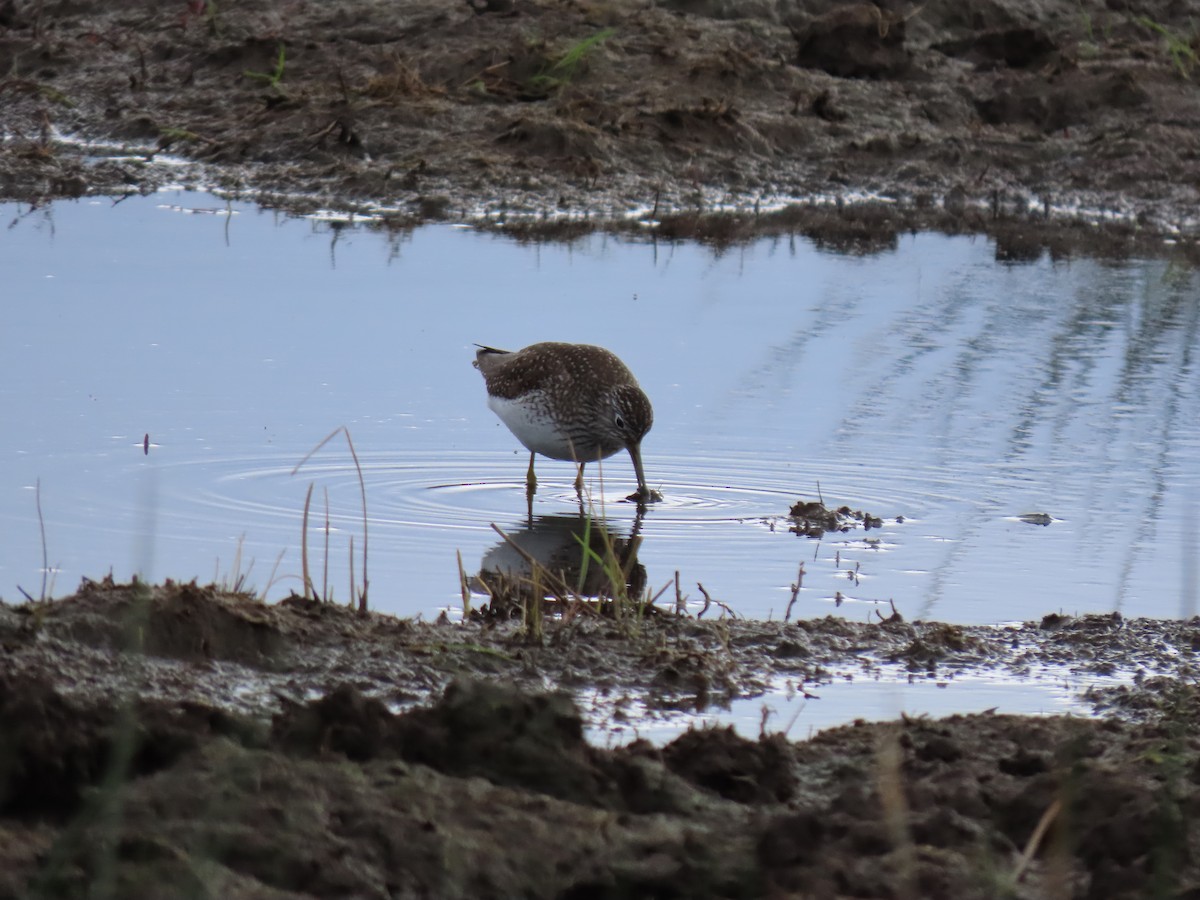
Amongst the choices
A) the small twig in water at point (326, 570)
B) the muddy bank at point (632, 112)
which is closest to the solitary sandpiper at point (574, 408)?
the small twig in water at point (326, 570)

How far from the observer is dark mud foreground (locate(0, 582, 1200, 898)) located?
3.10m

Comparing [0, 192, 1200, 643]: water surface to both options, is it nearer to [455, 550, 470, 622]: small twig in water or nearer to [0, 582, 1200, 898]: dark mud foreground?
[455, 550, 470, 622]: small twig in water

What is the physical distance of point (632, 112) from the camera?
14.6 meters

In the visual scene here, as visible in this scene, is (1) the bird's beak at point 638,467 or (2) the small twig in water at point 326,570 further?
(1) the bird's beak at point 638,467

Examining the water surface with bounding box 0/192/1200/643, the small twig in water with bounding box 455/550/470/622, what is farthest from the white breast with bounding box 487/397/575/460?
the small twig in water with bounding box 455/550/470/622

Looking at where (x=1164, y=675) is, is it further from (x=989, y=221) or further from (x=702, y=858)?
(x=989, y=221)

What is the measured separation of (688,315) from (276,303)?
2189 mm

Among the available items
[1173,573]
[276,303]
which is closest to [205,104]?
[276,303]

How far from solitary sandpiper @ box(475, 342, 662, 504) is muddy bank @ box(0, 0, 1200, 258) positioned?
15.3 ft

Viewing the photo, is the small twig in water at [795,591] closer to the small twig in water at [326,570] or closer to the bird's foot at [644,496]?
the bird's foot at [644,496]

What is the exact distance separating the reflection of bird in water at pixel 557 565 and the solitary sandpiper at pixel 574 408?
0.51m

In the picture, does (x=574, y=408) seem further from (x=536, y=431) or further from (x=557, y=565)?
(x=557, y=565)

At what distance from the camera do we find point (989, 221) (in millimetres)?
13758

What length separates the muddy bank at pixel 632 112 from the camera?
13.6 m
